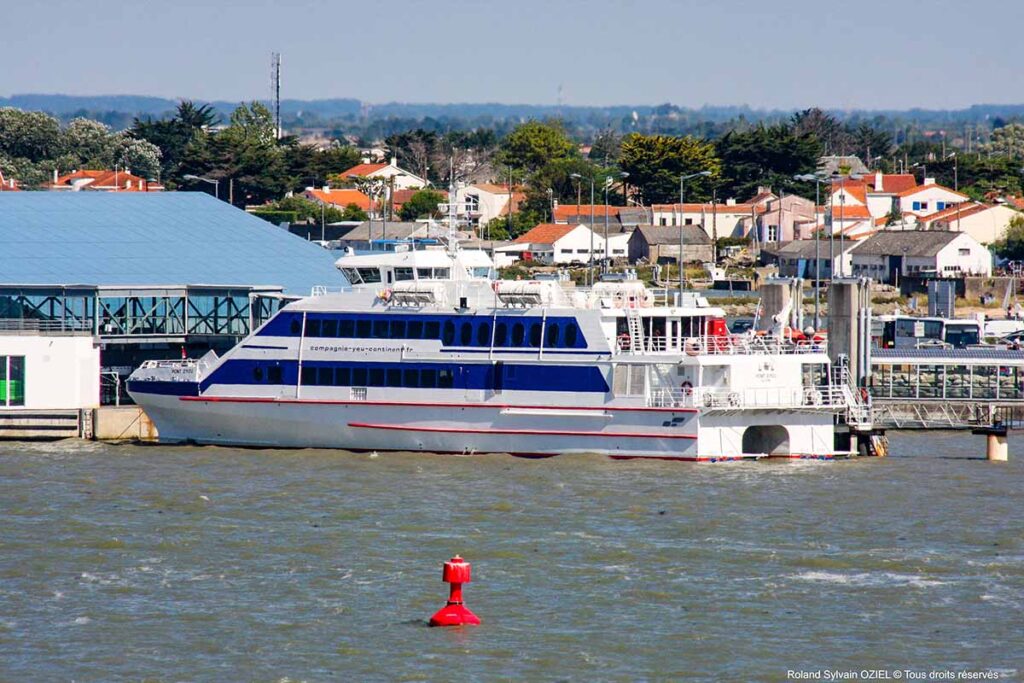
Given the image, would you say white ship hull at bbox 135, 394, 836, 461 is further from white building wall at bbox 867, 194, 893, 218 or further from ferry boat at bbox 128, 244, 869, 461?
white building wall at bbox 867, 194, 893, 218

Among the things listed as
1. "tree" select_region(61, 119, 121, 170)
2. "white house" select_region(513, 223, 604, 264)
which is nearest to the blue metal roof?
"white house" select_region(513, 223, 604, 264)

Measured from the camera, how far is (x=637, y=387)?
163 feet

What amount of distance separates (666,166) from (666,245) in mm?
15743

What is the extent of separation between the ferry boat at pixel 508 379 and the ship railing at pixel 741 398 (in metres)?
0.04

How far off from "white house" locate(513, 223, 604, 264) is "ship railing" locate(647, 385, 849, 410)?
60.2 meters

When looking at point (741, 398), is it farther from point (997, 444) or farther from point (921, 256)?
point (921, 256)

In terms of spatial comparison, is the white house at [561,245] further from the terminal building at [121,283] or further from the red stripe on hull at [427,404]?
the red stripe on hull at [427,404]

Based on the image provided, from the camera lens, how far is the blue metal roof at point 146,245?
61719 mm

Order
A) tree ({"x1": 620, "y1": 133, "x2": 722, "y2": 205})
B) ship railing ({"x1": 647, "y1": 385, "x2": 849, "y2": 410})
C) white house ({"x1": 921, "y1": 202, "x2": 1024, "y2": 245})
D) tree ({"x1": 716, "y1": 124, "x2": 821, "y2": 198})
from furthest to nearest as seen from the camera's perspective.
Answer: tree ({"x1": 716, "y1": 124, "x2": 821, "y2": 198}), tree ({"x1": 620, "y1": 133, "x2": 722, "y2": 205}), white house ({"x1": 921, "y1": 202, "x2": 1024, "y2": 245}), ship railing ({"x1": 647, "y1": 385, "x2": 849, "y2": 410})

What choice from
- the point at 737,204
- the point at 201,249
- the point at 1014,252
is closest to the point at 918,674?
the point at 201,249

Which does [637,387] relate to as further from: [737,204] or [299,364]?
[737,204]

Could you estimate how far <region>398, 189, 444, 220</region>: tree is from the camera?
125 meters

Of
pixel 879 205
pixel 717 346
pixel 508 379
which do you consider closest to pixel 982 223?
pixel 879 205

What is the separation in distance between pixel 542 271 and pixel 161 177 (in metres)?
54.0
